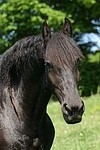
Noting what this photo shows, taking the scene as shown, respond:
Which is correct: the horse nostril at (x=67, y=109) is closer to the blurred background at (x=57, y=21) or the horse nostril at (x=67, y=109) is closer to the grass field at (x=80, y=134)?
the grass field at (x=80, y=134)

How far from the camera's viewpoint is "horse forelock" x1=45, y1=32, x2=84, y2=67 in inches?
140

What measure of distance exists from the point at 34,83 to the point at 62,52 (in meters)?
0.57

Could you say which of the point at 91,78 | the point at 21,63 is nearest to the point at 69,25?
the point at 21,63

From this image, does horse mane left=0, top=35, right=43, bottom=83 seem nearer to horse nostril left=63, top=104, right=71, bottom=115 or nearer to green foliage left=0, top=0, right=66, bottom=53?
horse nostril left=63, top=104, right=71, bottom=115

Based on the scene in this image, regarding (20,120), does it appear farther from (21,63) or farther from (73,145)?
(73,145)

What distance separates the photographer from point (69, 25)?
396 cm

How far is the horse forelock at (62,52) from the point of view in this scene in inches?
140

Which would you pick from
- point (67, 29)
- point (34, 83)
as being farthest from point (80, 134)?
point (67, 29)

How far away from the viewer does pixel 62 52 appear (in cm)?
358

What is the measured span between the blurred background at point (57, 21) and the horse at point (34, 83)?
45.2 feet

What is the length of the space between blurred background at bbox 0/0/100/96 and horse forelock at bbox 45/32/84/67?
14207 mm

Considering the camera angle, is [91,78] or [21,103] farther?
[91,78]

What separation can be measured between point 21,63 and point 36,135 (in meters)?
0.69

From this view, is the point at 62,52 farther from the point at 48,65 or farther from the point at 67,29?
the point at 67,29
